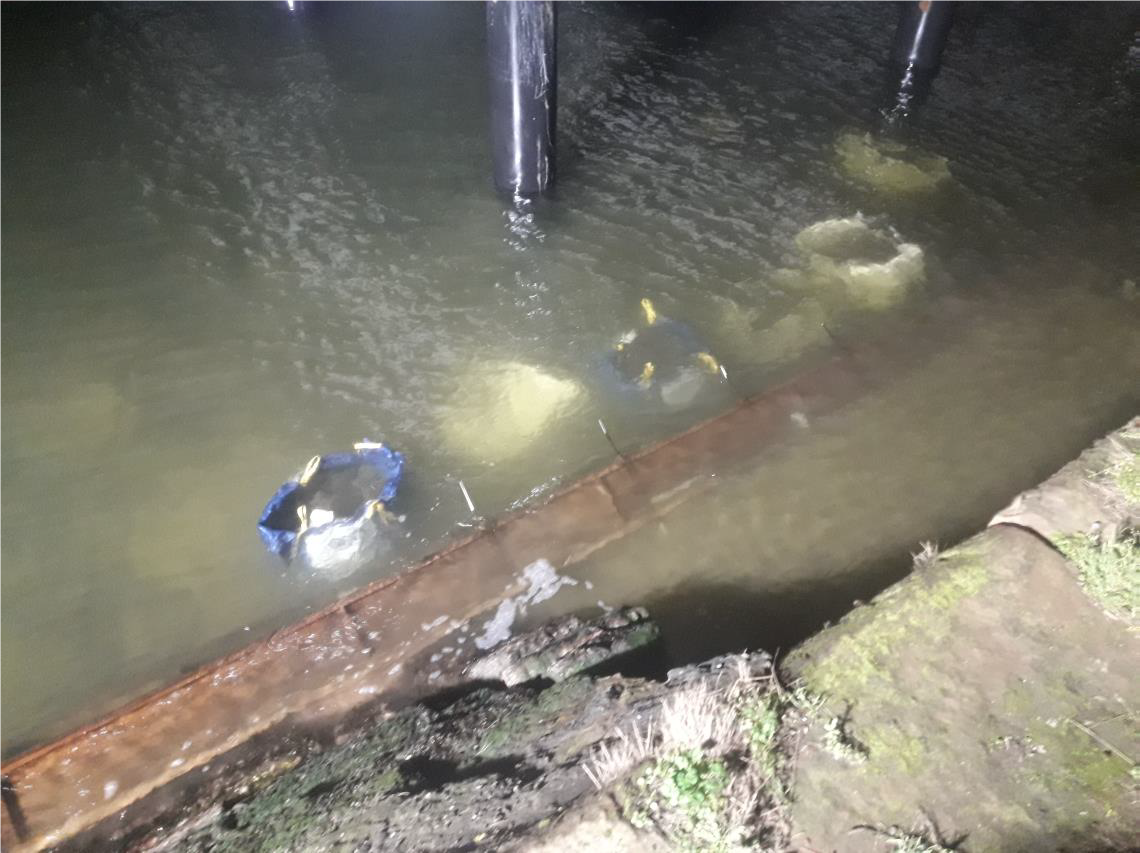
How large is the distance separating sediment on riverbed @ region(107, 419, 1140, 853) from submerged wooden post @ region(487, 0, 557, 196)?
4.51m

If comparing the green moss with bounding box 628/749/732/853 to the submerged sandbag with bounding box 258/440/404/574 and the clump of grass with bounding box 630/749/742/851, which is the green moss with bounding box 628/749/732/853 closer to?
the clump of grass with bounding box 630/749/742/851

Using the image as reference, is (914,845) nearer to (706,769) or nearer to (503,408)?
(706,769)

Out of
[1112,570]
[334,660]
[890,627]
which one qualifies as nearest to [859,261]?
[1112,570]

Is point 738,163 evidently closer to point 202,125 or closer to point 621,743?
point 202,125

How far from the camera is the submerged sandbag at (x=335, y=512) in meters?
4.00

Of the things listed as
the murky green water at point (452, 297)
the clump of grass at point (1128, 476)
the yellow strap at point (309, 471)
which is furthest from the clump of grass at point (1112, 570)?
the yellow strap at point (309, 471)

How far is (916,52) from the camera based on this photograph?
8469mm

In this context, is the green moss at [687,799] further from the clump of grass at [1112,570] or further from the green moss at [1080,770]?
the clump of grass at [1112,570]

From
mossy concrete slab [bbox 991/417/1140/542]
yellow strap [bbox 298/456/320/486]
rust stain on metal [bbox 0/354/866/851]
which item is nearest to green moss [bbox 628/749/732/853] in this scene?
rust stain on metal [bbox 0/354/866/851]

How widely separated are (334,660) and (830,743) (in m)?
2.37

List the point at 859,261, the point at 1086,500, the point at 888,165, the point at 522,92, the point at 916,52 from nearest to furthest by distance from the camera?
the point at 1086,500, the point at 522,92, the point at 859,261, the point at 888,165, the point at 916,52

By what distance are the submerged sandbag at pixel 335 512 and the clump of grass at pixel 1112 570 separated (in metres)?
3.44

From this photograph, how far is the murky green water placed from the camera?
13.5 feet

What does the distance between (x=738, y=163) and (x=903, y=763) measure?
610 cm
